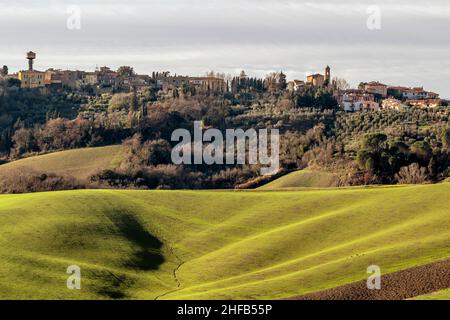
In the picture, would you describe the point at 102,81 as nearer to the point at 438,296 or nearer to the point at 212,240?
the point at 212,240

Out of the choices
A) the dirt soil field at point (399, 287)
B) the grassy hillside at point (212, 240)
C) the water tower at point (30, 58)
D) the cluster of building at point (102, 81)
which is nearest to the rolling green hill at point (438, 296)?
the dirt soil field at point (399, 287)

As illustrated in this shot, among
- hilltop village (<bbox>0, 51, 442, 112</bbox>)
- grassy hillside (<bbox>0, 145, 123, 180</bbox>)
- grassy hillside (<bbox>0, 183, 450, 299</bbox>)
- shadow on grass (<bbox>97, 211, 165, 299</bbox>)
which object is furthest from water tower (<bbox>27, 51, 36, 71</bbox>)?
shadow on grass (<bbox>97, 211, 165, 299</bbox>)

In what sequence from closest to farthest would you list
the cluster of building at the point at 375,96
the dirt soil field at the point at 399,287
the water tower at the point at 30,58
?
the dirt soil field at the point at 399,287, the cluster of building at the point at 375,96, the water tower at the point at 30,58

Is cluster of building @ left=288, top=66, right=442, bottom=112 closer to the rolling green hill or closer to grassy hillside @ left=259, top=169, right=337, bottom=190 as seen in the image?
grassy hillside @ left=259, top=169, right=337, bottom=190

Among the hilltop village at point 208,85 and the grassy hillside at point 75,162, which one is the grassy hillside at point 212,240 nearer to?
the grassy hillside at point 75,162

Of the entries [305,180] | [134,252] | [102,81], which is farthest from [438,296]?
[102,81]
